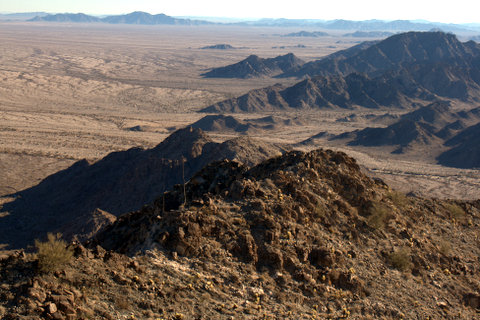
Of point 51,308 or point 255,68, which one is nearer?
point 51,308

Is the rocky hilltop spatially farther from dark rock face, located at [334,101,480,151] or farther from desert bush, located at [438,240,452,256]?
dark rock face, located at [334,101,480,151]

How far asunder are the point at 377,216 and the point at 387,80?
95280mm

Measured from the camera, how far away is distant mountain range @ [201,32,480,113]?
3568 inches

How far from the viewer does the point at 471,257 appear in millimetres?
14781

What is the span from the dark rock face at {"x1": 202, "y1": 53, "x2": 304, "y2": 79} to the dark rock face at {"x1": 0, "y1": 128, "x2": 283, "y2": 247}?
85.9 m

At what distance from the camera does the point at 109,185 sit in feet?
111

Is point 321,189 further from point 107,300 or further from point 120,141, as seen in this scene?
point 120,141

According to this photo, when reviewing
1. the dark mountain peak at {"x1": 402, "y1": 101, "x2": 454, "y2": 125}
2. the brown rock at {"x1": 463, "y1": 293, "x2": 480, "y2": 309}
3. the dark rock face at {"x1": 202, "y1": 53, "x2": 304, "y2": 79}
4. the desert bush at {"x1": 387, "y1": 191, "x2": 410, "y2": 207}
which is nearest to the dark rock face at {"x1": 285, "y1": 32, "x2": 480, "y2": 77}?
the dark rock face at {"x1": 202, "y1": 53, "x2": 304, "y2": 79}

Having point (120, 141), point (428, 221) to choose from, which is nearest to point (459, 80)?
point (120, 141)

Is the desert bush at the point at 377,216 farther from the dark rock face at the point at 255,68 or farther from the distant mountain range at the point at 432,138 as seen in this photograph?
the dark rock face at the point at 255,68

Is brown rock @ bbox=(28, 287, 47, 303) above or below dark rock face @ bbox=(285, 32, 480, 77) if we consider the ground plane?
below

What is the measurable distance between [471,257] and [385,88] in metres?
88.0

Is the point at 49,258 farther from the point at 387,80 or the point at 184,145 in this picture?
the point at 387,80

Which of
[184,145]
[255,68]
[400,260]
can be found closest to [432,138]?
[184,145]
